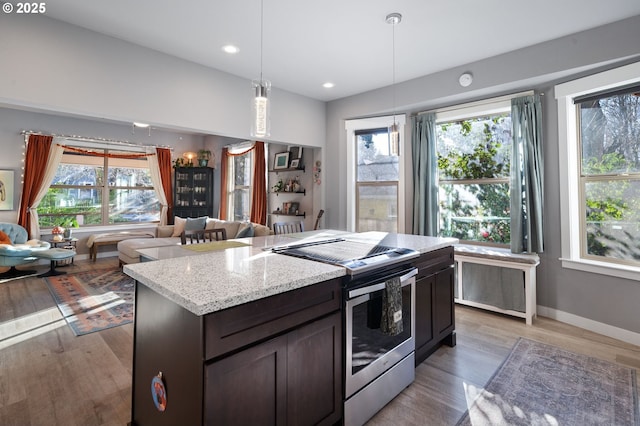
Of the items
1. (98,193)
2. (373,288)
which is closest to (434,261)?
(373,288)

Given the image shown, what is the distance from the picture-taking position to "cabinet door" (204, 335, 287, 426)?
1123 mm

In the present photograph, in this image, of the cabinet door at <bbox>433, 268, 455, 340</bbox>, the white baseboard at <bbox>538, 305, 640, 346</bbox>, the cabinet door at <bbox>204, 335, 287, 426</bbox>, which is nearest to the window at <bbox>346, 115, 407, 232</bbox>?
the cabinet door at <bbox>433, 268, 455, 340</bbox>

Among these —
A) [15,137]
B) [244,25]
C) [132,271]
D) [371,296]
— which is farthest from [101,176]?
[371,296]

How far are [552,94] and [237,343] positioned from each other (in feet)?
12.5

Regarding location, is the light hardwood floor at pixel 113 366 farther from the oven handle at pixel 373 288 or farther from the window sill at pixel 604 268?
the oven handle at pixel 373 288

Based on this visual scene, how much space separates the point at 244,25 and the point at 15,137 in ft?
18.1

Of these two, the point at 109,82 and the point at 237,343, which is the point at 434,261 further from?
the point at 109,82

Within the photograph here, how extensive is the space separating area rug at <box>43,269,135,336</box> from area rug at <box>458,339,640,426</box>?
133 inches

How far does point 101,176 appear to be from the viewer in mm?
6648

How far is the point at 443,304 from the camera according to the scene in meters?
2.56

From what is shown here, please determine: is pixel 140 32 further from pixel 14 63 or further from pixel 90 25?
pixel 14 63

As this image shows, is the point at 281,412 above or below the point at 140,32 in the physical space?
below

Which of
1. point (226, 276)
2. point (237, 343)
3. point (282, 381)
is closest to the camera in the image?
point (237, 343)

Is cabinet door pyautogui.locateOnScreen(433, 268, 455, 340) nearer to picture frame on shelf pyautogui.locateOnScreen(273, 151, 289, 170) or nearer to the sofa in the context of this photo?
the sofa
